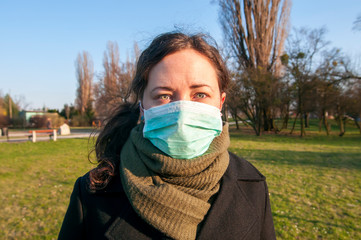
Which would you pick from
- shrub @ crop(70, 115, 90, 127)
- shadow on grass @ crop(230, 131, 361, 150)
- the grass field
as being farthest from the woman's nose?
shrub @ crop(70, 115, 90, 127)

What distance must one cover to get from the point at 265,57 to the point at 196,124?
23021 millimetres

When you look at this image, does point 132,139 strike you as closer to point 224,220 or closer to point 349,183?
point 224,220

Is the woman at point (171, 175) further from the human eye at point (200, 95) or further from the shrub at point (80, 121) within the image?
the shrub at point (80, 121)

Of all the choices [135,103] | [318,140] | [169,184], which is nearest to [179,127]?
[169,184]

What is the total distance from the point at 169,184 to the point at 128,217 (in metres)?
0.28

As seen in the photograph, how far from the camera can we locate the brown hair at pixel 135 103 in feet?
4.51

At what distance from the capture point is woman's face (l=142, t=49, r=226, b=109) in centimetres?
131

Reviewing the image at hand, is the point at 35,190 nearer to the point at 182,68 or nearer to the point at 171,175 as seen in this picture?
the point at 171,175

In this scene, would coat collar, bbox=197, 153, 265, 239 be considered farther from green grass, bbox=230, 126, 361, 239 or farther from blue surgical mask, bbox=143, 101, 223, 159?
green grass, bbox=230, 126, 361, 239

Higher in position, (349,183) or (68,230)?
(68,230)

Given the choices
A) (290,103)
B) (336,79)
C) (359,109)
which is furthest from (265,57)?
(359,109)

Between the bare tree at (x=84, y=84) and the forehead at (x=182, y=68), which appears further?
the bare tree at (x=84, y=84)

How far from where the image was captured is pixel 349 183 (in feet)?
21.3

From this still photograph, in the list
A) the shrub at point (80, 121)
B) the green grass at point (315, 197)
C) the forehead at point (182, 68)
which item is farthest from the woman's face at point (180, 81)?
the shrub at point (80, 121)
